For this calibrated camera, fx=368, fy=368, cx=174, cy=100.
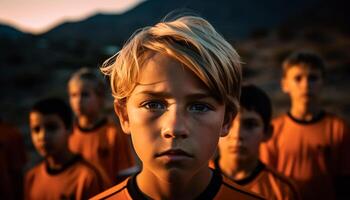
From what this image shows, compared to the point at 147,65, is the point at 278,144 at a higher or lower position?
lower

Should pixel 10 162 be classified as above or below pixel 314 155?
below

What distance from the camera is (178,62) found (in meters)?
1.46

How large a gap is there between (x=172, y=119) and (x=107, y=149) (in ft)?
12.1

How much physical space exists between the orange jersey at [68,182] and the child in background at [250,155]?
1097 millimetres

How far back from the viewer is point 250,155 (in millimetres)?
2969

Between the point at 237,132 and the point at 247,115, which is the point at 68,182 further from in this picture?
the point at 247,115

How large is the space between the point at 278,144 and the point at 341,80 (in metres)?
19.1

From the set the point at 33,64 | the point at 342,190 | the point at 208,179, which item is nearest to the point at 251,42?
the point at 33,64

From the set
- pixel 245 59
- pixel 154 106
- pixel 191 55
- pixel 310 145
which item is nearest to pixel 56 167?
pixel 154 106

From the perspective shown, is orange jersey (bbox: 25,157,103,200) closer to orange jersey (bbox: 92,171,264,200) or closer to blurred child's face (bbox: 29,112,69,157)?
blurred child's face (bbox: 29,112,69,157)

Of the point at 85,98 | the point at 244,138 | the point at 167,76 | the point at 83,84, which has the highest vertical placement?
the point at 83,84

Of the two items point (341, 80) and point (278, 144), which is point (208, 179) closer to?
point (278, 144)

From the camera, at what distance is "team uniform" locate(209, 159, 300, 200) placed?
2727 millimetres

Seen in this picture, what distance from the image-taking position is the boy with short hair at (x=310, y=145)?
3.98 meters
